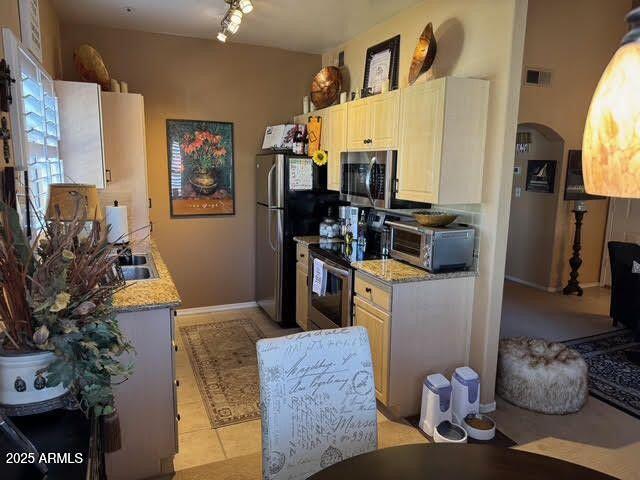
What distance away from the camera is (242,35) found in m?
4.26

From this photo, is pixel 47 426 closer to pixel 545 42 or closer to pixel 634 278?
pixel 634 278

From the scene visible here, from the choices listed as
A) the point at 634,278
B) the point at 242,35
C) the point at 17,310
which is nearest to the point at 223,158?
the point at 242,35

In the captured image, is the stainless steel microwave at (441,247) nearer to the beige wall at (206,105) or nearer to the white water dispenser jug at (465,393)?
the white water dispenser jug at (465,393)

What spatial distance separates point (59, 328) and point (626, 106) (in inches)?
54.1

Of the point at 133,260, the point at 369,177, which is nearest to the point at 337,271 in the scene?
the point at 369,177

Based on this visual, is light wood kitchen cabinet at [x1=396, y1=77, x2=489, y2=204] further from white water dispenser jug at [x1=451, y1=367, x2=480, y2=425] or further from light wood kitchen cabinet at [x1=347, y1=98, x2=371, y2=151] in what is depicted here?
white water dispenser jug at [x1=451, y1=367, x2=480, y2=425]

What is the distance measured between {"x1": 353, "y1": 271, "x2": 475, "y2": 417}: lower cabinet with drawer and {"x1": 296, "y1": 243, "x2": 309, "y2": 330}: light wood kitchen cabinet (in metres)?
1.05

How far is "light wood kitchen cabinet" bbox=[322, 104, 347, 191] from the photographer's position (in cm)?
377

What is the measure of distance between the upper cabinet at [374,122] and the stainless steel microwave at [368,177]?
7 centimetres

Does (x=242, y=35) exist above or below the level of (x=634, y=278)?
above

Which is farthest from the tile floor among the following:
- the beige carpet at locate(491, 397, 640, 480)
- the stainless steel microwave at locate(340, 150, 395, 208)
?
the stainless steel microwave at locate(340, 150, 395, 208)

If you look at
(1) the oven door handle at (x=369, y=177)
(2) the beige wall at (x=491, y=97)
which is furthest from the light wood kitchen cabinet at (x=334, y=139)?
(2) the beige wall at (x=491, y=97)

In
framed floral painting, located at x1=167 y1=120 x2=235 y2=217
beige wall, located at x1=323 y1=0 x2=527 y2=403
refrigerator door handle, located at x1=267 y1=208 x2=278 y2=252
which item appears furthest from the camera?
framed floral painting, located at x1=167 y1=120 x2=235 y2=217

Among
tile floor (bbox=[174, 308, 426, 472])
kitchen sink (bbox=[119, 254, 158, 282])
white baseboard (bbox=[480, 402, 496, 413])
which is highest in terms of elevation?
kitchen sink (bbox=[119, 254, 158, 282])
